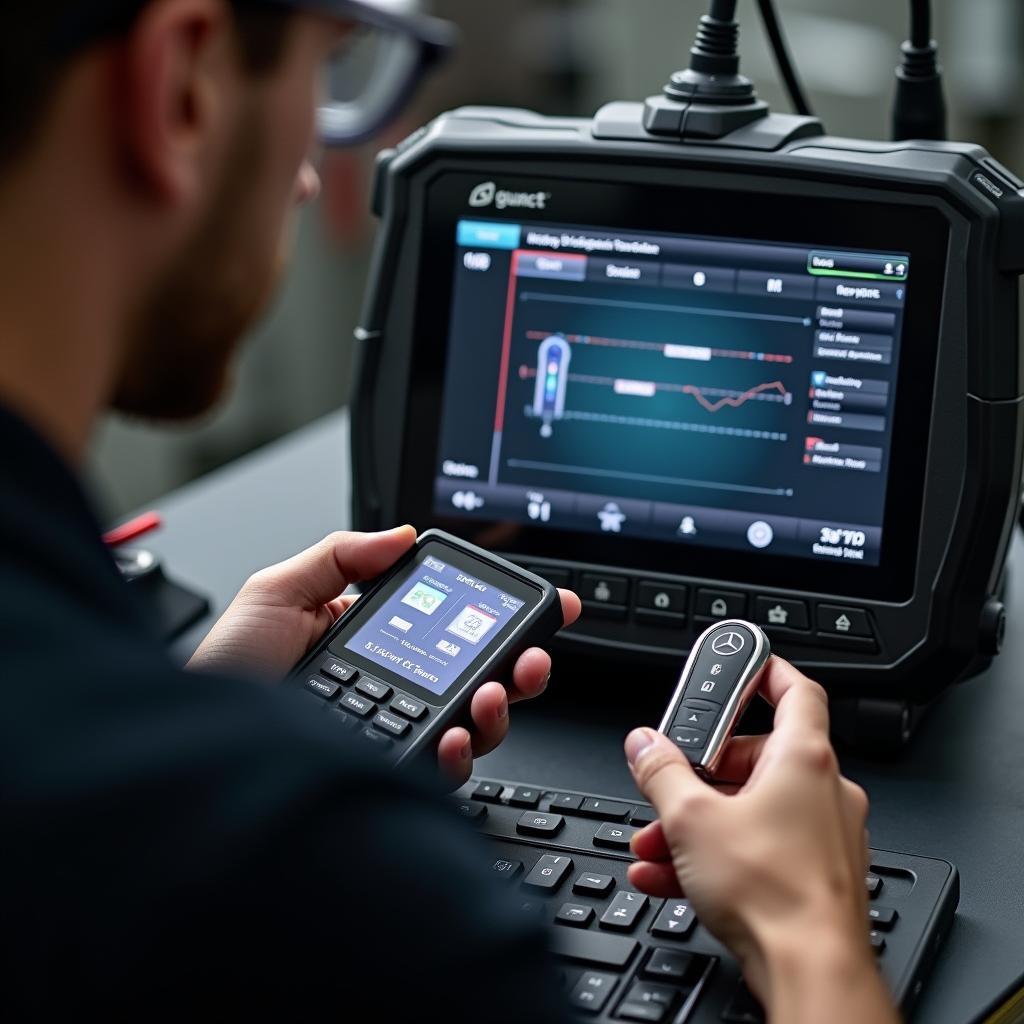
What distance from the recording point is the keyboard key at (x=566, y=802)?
0.78 m

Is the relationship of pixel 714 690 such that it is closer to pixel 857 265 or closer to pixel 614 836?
pixel 614 836

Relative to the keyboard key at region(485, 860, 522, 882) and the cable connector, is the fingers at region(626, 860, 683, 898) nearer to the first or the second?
the keyboard key at region(485, 860, 522, 882)

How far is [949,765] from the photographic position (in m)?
0.87

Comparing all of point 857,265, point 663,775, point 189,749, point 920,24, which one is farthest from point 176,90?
point 920,24

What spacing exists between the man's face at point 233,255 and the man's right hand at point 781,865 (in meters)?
0.25

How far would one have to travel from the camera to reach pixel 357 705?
0.79m

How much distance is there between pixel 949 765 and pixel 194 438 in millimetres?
2257

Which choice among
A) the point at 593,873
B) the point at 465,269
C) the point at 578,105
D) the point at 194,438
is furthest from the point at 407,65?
the point at 578,105

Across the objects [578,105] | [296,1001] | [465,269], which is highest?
[578,105]

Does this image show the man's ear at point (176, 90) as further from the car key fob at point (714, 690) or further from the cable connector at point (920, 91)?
the cable connector at point (920, 91)

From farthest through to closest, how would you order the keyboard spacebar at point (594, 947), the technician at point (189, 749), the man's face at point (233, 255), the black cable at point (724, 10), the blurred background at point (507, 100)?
the blurred background at point (507, 100) < the black cable at point (724, 10) < the keyboard spacebar at point (594, 947) < the man's face at point (233, 255) < the technician at point (189, 749)

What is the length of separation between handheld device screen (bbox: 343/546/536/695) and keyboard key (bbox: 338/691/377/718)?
0.02 metres

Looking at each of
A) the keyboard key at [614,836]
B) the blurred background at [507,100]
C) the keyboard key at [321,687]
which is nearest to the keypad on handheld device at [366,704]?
the keyboard key at [321,687]

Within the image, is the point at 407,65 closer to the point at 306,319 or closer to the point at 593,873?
the point at 593,873
